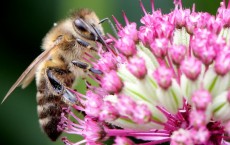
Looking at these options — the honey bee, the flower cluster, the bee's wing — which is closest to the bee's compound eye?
the honey bee

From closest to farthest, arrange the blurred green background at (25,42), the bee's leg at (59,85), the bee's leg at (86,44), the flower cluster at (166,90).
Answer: the flower cluster at (166,90), the bee's leg at (59,85), the bee's leg at (86,44), the blurred green background at (25,42)

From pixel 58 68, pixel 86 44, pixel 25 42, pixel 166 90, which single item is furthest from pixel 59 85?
pixel 25 42

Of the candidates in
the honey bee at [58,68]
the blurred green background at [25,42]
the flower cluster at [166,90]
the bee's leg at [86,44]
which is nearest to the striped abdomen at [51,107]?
the honey bee at [58,68]

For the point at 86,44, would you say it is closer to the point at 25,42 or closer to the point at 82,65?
the point at 82,65

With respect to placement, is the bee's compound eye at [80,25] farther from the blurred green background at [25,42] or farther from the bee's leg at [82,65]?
the blurred green background at [25,42]

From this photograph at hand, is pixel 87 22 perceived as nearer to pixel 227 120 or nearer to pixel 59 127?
pixel 59 127

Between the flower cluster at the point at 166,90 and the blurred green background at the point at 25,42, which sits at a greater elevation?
the blurred green background at the point at 25,42

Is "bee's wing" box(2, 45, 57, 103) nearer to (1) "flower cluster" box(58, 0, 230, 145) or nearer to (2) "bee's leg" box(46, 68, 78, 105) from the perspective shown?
(2) "bee's leg" box(46, 68, 78, 105)

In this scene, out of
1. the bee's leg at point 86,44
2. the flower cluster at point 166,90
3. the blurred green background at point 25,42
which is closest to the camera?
the flower cluster at point 166,90

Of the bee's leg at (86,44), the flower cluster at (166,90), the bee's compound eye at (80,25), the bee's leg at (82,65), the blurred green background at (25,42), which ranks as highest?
the blurred green background at (25,42)
